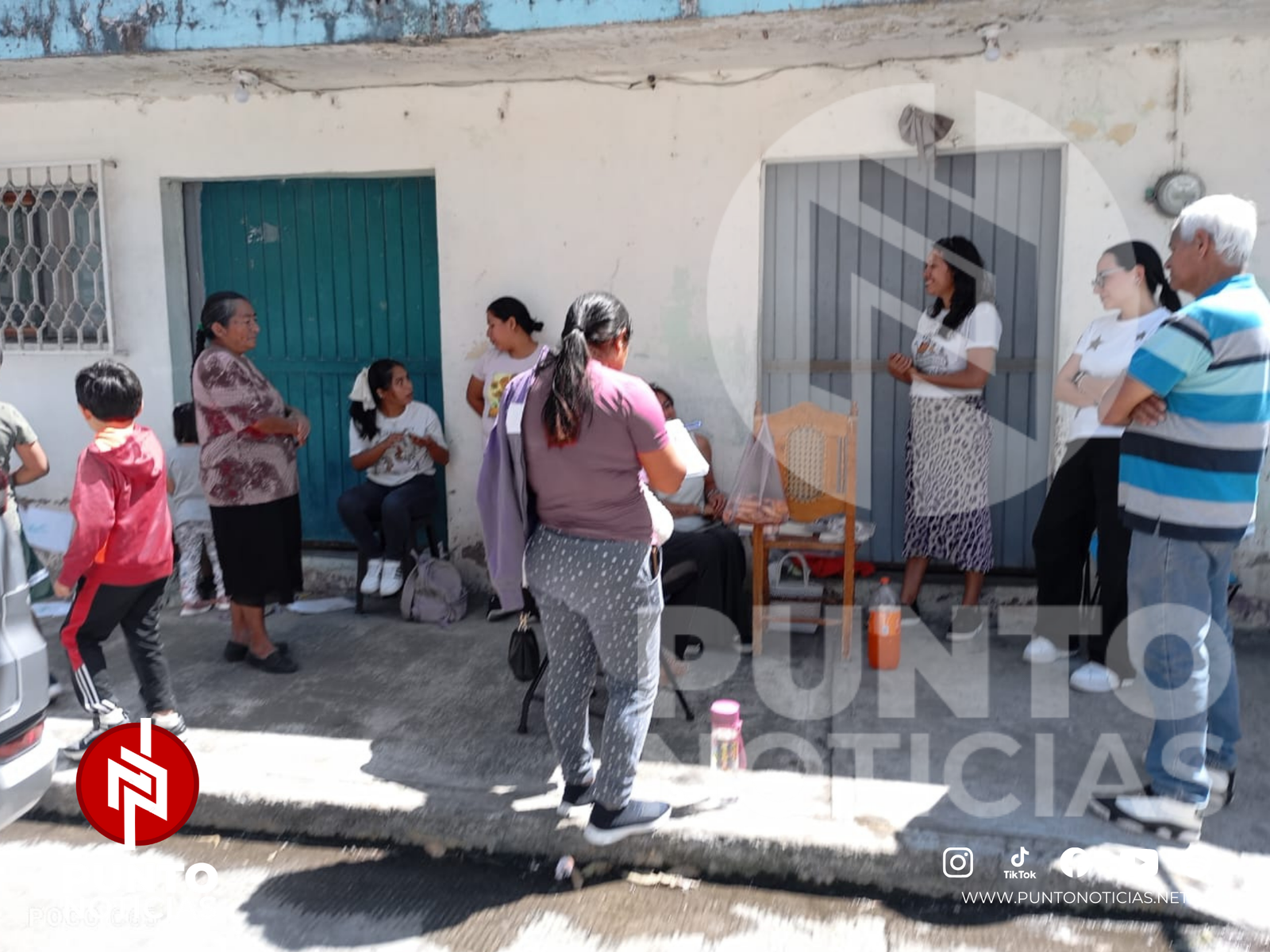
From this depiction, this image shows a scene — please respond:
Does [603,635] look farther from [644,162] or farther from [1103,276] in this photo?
[644,162]

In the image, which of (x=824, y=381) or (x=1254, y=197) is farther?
(x=824, y=381)

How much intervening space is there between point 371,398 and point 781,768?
124 inches

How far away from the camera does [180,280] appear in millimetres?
6273

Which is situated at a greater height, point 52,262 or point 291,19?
point 291,19

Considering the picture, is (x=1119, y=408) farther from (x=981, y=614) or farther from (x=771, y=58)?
(x=771, y=58)

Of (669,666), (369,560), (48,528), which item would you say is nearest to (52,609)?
(48,528)

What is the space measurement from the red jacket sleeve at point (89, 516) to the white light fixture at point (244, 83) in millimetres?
2422

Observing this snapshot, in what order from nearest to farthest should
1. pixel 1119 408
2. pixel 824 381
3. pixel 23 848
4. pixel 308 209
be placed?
pixel 1119 408 → pixel 23 848 → pixel 824 381 → pixel 308 209

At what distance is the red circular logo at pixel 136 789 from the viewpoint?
12.0ft

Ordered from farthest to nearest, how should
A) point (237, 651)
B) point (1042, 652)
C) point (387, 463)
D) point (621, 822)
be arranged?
point (387, 463) < point (237, 651) < point (1042, 652) < point (621, 822)

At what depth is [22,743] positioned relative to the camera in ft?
9.62

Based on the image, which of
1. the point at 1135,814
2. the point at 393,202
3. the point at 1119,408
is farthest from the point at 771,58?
the point at 1135,814

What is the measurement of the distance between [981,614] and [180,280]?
4907 mm

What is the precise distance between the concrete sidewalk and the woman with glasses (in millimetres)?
178
